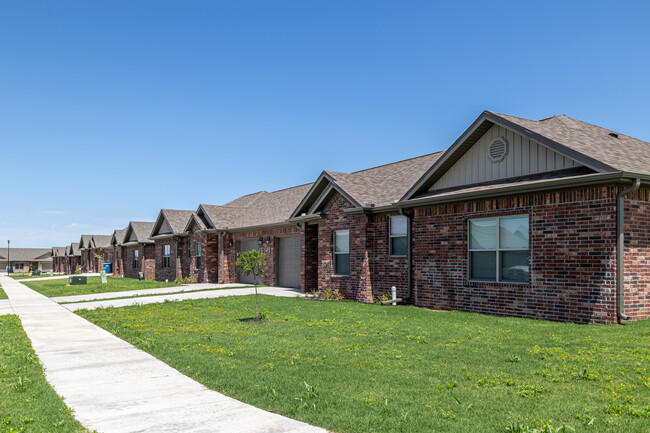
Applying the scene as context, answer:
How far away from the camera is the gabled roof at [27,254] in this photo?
12200 centimetres

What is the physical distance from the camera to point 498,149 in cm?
1394

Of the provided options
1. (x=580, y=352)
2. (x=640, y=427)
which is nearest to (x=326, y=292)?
(x=580, y=352)

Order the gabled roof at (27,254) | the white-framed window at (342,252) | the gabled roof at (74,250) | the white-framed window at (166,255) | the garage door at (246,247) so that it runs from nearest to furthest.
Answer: the white-framed window at (342,252)
the garage door at (246,247)
the white-framed window at (166,255)
the gabled roof at (74,250)
the gabled roof at (27,254)

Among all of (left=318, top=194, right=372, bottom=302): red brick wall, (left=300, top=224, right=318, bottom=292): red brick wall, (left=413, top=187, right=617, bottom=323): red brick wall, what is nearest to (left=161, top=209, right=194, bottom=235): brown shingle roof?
(left=300, top=224, right=318, bottom=292): red brick wall

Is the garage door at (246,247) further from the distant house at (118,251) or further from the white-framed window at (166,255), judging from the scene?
the distant house at (118,251)


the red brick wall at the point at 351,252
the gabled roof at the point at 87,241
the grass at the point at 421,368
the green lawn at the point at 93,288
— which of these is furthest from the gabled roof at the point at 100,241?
the grass at the point at 421,368

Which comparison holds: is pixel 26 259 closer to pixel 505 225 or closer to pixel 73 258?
pixel 73 258

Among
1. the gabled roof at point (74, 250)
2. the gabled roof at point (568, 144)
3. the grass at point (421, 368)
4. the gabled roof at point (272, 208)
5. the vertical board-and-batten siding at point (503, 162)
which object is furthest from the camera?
the gabled roof at point (74, 250)

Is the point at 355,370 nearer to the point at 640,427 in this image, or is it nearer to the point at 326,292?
the point at 640,427

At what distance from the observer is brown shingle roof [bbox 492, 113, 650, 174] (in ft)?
38.7

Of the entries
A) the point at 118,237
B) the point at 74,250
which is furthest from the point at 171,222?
the point at 74,250

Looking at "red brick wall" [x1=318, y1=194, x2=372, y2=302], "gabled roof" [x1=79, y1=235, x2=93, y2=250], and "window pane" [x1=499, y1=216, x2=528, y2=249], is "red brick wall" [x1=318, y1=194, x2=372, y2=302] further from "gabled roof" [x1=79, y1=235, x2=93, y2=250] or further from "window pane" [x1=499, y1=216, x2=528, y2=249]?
"gabled roof" [x1=79, y1=235, x2=93, y2=250]

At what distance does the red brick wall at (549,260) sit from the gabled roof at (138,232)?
110 ft

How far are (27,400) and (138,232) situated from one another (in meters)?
41.6
